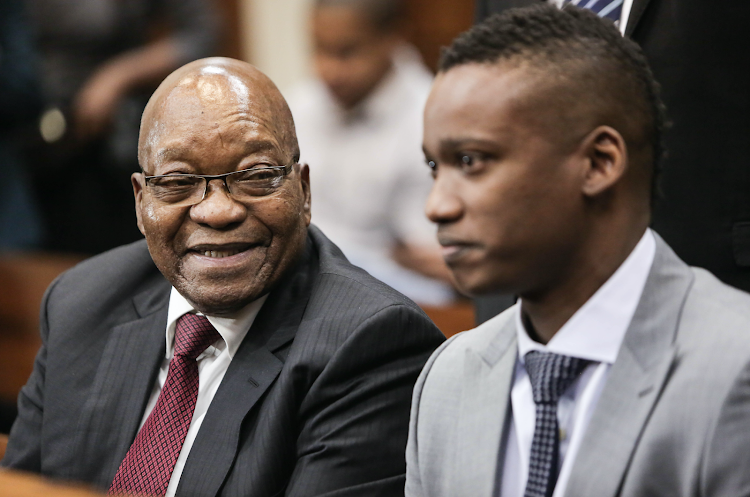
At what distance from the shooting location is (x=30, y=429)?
209cm

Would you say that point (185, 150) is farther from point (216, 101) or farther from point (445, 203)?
point (445, 203)

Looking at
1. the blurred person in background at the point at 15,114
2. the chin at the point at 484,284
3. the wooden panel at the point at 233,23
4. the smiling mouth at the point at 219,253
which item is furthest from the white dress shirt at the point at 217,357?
the wooden panel at the point at 233,23

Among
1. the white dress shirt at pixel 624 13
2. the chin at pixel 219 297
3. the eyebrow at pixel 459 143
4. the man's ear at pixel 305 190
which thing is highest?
the eyebrow at pixel 459 143

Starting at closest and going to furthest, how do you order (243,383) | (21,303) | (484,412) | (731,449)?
(731,449) < (484,412) < (243,383) < (21,303)

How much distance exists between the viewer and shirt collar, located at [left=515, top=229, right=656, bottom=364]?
47.9 inches

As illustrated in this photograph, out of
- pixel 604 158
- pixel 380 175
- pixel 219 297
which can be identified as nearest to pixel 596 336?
pixel 604 158

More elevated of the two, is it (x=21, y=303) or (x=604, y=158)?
(x=604, y=158)

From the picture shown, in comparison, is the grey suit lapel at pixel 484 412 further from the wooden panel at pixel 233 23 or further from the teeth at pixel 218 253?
the wooden panel at pixel 233 23

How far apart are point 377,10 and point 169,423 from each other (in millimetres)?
2213

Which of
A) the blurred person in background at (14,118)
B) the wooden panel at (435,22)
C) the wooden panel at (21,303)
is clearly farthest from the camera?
the wooden panel at (435,22)

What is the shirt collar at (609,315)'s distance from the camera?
3.99 ft

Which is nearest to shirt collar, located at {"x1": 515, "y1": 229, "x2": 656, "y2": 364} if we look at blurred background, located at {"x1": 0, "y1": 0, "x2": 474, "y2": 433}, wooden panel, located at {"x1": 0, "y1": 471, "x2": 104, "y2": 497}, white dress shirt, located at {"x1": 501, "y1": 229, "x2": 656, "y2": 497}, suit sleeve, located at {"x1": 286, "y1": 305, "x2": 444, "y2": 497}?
white dress shirt, located at {"x1": 501, "y1": 229, "x2": 656, "y2": 497}

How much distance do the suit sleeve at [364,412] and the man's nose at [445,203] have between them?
1.73 ft

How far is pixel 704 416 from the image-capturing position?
1.09m
